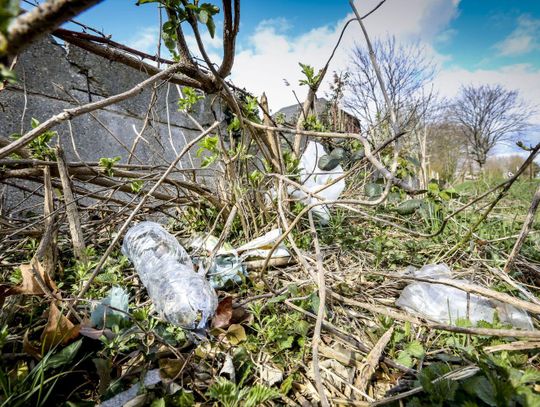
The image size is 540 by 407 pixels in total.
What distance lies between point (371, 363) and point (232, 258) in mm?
745

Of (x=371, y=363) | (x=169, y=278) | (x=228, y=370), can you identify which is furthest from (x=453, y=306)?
(x=169, y=278)

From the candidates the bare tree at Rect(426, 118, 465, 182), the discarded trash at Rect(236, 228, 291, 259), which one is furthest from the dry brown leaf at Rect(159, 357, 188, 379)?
Result: the bare tree at Rect(426, 118, 465, 182)

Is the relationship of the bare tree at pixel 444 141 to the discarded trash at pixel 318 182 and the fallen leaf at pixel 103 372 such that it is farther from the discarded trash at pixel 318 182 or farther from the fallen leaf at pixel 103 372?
the fallen leaf at pixel 103 372

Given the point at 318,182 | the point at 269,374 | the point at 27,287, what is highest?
the point at 318,182

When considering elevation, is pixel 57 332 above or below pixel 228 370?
above

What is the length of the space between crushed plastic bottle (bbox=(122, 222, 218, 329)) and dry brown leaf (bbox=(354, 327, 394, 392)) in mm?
540

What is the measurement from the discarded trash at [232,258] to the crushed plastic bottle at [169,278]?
75 millimetres

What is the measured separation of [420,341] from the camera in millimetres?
928

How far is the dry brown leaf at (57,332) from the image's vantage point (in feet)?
2.46

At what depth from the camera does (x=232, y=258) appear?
1328 millimetres

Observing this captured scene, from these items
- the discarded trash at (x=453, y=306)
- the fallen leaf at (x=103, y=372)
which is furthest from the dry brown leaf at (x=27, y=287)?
the discarded trash at (x=453, y=306)

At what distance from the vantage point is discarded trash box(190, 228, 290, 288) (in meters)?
1.21

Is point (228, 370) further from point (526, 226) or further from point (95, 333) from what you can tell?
point (526, 226)

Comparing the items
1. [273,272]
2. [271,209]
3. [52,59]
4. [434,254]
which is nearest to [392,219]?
[434,254]
